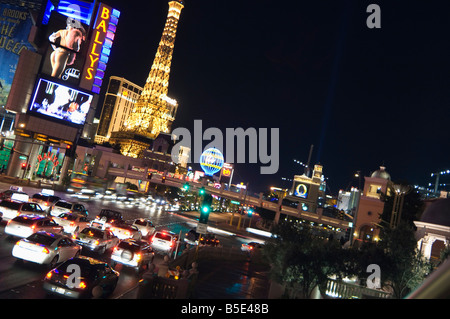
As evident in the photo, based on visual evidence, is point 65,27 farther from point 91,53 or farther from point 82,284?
point 82,284

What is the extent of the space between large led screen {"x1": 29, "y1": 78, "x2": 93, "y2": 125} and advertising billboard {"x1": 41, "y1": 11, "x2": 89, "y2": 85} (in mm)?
1915

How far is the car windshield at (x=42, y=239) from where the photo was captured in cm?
1483

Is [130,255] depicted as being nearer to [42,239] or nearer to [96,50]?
[42,239]

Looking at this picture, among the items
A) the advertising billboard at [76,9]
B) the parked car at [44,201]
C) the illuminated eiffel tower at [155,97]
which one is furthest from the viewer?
the illuminated eiffel tower at [155,97]

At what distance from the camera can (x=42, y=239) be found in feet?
49.3

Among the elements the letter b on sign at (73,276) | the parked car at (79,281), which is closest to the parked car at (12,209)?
the parked car at (79,281)

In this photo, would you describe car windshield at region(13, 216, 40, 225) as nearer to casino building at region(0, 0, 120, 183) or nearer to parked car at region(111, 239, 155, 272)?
parked car at region(111, 239, 155, 272)

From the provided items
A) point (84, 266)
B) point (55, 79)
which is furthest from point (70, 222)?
point (55, 79)

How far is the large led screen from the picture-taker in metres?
57.4

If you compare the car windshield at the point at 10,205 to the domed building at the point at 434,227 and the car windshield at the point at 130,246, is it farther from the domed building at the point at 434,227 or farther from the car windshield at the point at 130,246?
the domed building at the point at 434,227

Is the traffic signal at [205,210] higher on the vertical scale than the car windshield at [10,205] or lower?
higher

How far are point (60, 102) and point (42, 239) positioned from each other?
49.3 m

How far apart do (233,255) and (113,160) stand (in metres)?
92.3
